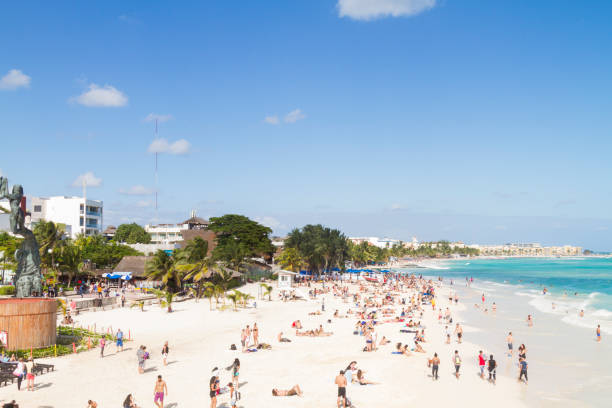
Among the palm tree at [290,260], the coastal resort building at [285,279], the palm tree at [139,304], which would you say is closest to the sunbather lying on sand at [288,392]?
the palm tree at [139,304]

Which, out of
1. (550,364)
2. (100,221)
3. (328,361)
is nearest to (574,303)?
(550,364)

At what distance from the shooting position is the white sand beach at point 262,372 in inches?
615

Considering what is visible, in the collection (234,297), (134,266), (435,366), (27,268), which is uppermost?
(27,268)

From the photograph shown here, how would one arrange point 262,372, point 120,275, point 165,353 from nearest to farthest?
point 262,372, point 165,353, point 120,275

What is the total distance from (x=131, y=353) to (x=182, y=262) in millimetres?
19570

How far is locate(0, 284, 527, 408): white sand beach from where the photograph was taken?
1562 centimetres

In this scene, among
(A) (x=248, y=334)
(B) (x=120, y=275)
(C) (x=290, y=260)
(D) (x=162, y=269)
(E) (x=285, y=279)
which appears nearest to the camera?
(A) (x=248, y=334)

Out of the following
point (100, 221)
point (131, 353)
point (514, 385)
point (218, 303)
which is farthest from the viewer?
point (100, 221)

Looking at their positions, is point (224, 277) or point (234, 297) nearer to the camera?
point (234, 297)

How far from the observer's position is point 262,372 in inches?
749

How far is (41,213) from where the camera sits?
82.4 metres

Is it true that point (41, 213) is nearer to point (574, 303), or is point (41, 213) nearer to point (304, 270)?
point (304, 270)

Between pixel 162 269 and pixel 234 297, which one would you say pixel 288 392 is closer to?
pixel 234 297

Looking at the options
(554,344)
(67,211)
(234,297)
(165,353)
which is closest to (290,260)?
(234,297)
